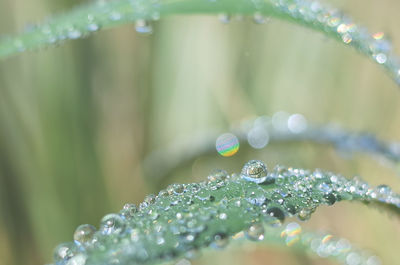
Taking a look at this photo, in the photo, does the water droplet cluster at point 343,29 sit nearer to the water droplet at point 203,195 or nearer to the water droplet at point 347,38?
the water droplet at point 347,38

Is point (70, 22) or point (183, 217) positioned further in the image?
point (70, 22)

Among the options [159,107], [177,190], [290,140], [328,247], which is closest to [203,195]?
[177,190]

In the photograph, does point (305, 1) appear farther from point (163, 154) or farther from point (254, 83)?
point (254, 83)

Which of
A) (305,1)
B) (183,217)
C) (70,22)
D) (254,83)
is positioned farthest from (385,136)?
(183,217)

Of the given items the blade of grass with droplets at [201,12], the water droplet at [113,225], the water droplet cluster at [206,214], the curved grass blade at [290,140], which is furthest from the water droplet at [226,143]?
the water droplet at [113,225]

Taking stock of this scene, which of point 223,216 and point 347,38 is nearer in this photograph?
point 223,216

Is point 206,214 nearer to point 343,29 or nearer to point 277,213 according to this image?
point 277,213

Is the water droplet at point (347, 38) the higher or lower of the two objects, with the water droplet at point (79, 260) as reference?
higher
